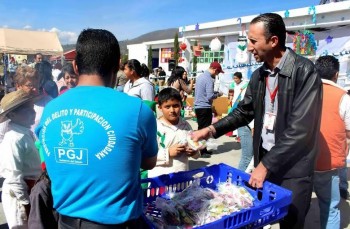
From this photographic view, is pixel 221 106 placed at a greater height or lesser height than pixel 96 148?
lesser

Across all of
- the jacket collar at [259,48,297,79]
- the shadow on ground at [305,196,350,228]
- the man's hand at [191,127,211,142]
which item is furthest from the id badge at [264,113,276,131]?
the shadow on ground at [305,196,350,228]

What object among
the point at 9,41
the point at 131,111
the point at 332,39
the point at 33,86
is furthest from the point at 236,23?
the point at 131,111

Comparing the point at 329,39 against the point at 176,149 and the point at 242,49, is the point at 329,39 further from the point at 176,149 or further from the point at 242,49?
the point at 176,149

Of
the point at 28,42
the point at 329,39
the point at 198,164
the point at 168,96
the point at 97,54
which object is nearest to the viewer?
the point at 97,54

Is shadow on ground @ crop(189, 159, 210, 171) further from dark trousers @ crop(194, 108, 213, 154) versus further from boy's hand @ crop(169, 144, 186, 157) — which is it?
boy's hand @ crop(169, 144, 186, 157)

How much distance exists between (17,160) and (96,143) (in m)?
1.49

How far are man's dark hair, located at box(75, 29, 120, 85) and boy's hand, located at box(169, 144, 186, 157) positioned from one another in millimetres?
1265

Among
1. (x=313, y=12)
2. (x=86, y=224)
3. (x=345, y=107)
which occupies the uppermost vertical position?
(x=313, y=12)

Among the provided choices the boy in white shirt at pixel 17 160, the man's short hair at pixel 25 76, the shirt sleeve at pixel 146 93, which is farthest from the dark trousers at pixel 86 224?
the shirt sleeve at pixel 146 93

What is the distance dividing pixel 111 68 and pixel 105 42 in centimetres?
13

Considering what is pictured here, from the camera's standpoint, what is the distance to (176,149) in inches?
105

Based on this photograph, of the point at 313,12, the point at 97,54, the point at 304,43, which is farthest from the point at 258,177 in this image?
the point at 313,12

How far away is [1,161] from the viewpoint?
2.52 meters

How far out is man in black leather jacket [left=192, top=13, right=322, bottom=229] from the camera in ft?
7.02
